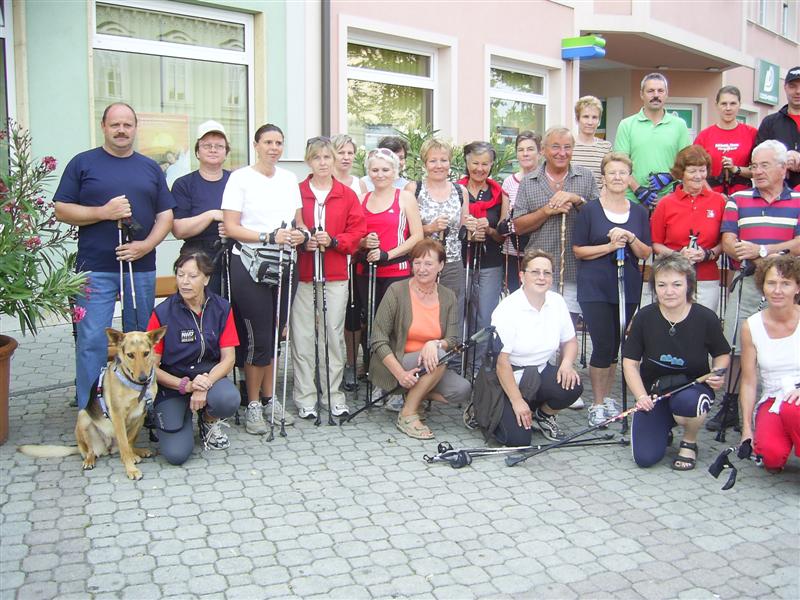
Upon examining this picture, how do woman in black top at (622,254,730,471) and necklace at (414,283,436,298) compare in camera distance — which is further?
necklace at (414,283,436,298)

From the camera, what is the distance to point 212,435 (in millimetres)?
5305

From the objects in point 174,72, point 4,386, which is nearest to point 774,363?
point 4,386

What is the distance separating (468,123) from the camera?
1195cm

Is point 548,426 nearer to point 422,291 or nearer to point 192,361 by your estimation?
point 422,291

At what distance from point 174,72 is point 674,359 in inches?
241

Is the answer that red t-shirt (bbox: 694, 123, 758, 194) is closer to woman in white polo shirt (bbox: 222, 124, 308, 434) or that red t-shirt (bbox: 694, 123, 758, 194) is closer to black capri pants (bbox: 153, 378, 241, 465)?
woman in white polo shirt (bbox: 222, 124, 308, 434)

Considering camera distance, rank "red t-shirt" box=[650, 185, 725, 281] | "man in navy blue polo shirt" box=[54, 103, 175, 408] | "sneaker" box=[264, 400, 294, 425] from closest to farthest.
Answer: "man in navy blue polo shirt" box=[54, 103, 175, 408], "sneaker" box=[264, 400, 294, 425], "red t-shirt" box=[650, 185, 725, 281]

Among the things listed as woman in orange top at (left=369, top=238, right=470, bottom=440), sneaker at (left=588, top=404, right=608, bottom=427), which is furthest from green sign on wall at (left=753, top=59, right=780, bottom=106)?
woman in orange top at (left=369, top=238, right=470, bottom=440)

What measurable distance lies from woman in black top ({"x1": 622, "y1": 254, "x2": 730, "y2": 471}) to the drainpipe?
5414mm

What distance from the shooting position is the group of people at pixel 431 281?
204 inches

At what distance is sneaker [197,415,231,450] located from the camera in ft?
17.4

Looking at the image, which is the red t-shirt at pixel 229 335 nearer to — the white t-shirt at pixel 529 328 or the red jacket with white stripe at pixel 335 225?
the red jacket with white stripe at pixel 335 225

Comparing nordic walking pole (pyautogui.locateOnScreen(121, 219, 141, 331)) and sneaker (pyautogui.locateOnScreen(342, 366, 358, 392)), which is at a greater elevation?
nordic walking pole (pyautogui.locateOnScreen(121, 219, 141, 331))

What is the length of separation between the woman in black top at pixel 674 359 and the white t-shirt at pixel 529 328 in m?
0.50
